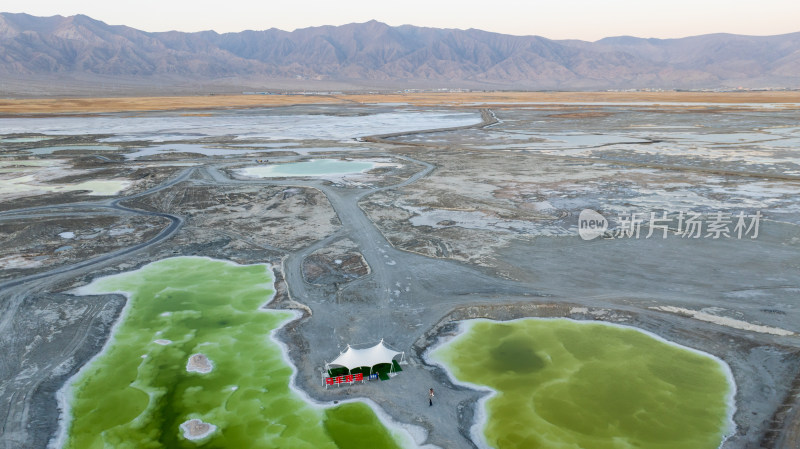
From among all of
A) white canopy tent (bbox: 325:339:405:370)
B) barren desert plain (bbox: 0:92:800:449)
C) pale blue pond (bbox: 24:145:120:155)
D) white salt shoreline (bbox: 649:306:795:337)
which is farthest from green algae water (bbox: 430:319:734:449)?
pale blue pond (bbox: 24:145:120:155)

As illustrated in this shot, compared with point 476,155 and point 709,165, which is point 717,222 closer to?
point 709,165

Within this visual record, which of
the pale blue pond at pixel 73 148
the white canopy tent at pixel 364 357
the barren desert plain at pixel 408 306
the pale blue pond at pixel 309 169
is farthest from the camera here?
the pale blue pond at pixel 73 148

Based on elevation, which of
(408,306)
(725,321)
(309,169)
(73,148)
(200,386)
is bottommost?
(73,148)

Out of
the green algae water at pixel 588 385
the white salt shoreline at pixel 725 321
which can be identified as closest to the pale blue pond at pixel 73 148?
the green algae water at pixel 588 385

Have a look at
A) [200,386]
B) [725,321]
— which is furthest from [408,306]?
[725,321]

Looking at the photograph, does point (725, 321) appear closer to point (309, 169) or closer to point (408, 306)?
point (408, 306)

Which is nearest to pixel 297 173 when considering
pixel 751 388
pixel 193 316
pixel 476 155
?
pixel 476 155

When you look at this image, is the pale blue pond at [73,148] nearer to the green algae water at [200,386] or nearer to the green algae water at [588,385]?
the green algae water at [200,386]
